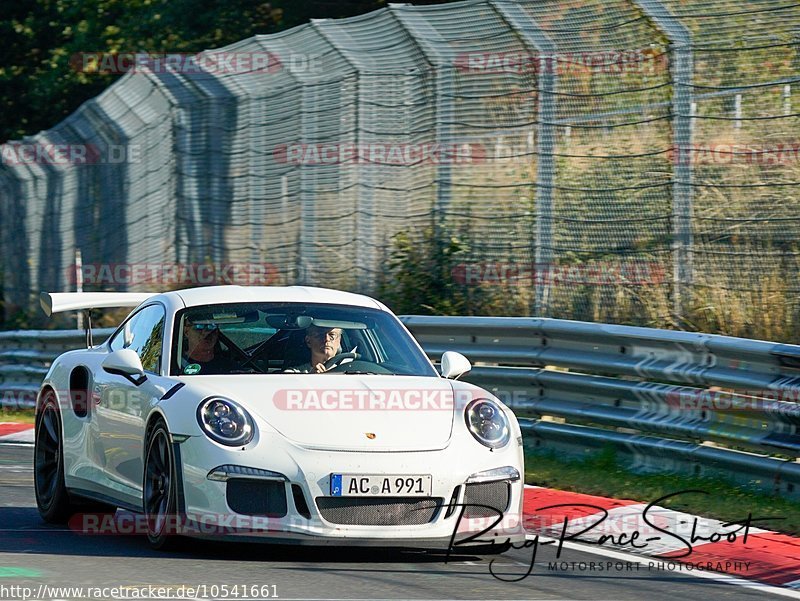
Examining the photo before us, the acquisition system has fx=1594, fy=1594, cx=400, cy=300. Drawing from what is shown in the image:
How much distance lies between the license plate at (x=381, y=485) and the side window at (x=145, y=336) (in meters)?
1.54

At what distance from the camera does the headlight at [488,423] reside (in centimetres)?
746

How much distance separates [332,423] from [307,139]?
9633mm

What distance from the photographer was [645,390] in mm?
10016

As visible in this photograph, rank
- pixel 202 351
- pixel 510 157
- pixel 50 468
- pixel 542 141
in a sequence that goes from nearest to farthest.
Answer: pixel 202 351 → pixel 50 468 → pixel 542 141 → pixel 510 157

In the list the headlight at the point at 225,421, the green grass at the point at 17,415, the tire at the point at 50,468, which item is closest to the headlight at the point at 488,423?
the headlight at the point at 225,421

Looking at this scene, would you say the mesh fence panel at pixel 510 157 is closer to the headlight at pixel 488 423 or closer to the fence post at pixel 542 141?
the fence post at pixel 542 141

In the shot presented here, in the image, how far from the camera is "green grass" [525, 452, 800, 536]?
8594 millimetres

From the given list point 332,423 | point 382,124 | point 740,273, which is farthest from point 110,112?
point 332,423

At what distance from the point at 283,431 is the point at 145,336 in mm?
1677

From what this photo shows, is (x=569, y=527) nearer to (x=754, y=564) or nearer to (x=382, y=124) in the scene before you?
(x=754, y=564)

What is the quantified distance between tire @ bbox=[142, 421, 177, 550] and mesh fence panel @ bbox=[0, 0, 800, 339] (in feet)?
18.0

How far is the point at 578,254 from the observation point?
12805 millimetres
